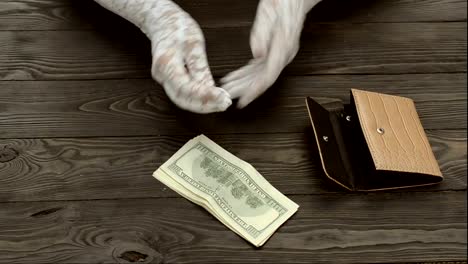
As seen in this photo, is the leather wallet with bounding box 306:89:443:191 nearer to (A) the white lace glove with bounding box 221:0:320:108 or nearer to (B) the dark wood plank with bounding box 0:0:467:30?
(A) the white lace glove with bounding box 221:0:320:108

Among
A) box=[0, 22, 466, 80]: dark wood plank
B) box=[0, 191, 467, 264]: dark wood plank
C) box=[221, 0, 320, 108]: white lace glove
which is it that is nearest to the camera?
box=[0, 191, 467, 264]: dark wood plank

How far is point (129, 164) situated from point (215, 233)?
30 centimetres

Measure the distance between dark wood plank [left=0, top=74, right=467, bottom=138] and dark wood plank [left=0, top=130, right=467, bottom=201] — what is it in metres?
0.03

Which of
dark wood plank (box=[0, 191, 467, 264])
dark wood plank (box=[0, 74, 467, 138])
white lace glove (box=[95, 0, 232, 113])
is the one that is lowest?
dark wood plank (box=[0, 191, 467, 264])

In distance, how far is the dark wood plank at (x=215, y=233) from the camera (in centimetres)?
141

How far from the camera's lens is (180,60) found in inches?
59.9

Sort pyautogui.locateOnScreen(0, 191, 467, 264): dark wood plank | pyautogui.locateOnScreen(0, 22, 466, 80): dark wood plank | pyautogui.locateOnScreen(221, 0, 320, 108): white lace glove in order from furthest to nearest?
pyautogui.locateOnScreen(0, 22, 466, 80): dark wood plank, pyautogui.locateOnScreen(221, 0, 320, 108): white lace glove, pyautogui.locateOnScreen(0, 191, 467, 264): dark wood plank

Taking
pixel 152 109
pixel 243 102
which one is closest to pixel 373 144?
pixel 243 102

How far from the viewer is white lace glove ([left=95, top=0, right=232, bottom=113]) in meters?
1.50

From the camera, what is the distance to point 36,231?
1425 mm

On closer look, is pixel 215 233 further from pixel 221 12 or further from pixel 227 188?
pixel 221 12

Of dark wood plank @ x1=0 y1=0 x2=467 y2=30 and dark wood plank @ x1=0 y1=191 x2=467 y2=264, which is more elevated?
dark wood plank @ x1=0 y1=0 x2=467 y2=30

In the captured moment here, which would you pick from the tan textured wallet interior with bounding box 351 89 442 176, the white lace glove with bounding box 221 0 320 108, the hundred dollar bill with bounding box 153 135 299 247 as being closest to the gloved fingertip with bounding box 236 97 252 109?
the white lace glove with bounding box 221 0 320 108

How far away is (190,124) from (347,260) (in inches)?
22.0
